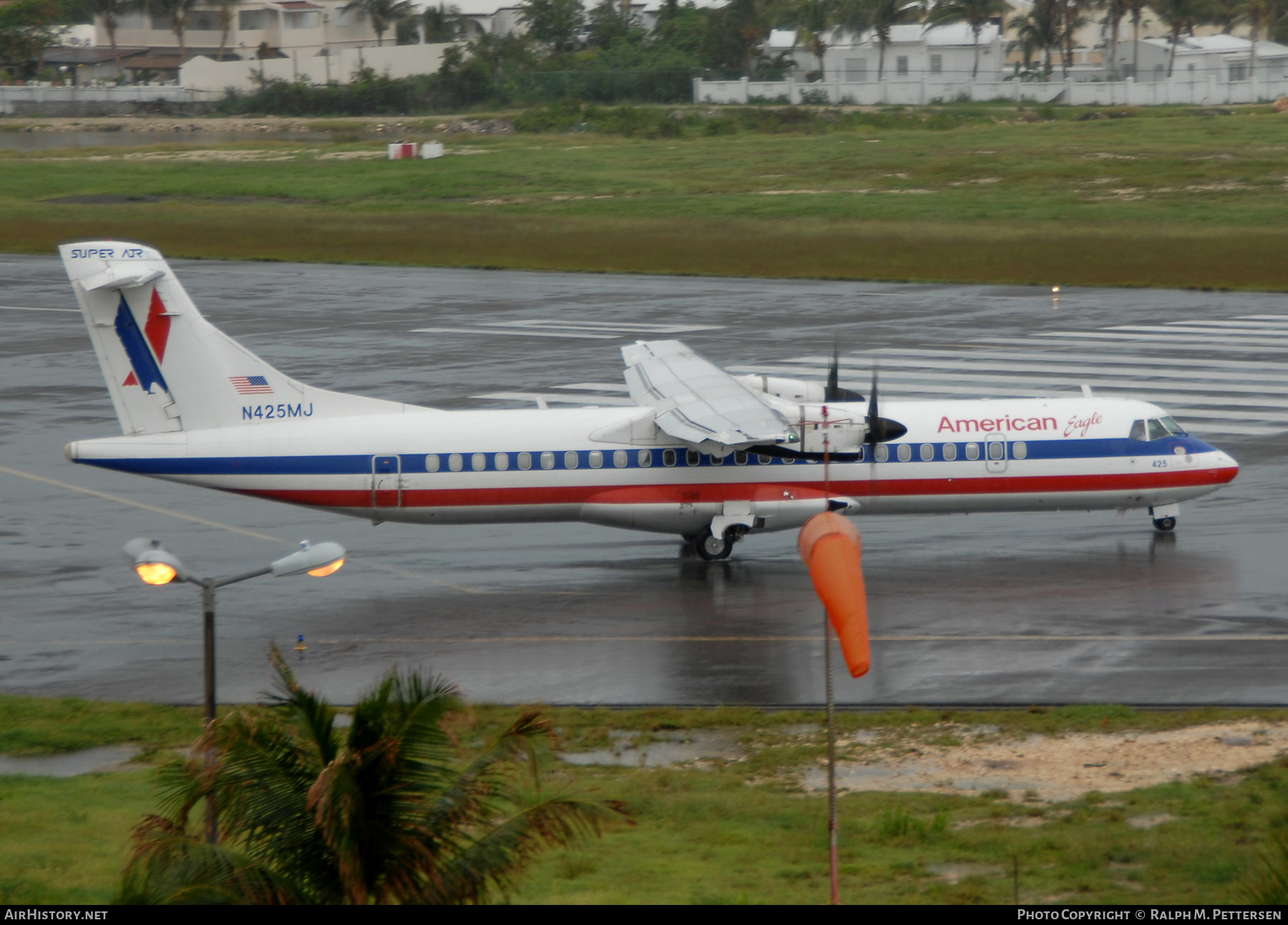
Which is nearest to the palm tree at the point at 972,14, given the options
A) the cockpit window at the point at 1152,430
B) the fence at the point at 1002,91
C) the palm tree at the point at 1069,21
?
the palm tree at the point at 1069,21

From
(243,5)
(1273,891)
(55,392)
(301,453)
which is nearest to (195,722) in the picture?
(301,453)

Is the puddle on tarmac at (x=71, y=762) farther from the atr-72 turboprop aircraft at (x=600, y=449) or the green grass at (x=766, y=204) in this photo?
the green grass at (x=766, y=204)

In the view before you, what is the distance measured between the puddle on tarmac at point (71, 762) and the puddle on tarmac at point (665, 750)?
20.1 feet

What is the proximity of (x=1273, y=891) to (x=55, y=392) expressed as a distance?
40.2 metres

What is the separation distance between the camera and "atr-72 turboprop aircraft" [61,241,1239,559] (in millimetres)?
26484

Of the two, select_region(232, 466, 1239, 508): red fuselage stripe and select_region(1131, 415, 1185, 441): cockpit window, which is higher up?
select_region(1131, 415, 1185, 441): cockpit window

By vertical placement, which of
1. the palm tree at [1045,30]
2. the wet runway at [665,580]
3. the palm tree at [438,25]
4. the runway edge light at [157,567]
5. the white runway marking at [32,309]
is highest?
the palm tree at [438,25]

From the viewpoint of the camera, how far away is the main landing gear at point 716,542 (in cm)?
2792

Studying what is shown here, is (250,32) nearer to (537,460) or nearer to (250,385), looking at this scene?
(250,385)

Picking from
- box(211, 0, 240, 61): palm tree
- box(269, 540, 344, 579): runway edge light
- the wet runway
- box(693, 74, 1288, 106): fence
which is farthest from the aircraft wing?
box(211, 0, 240, 61): palm tree

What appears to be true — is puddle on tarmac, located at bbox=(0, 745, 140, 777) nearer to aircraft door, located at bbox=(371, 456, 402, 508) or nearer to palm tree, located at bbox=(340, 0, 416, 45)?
aircraft door, located at bbox=(371, 456, 402, 508)

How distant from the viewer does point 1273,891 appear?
10.4 metres

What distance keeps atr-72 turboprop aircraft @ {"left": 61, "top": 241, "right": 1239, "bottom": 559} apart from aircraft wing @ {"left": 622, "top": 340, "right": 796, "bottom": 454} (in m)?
0.08

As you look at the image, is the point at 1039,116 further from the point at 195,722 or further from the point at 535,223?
the point at 195,722
